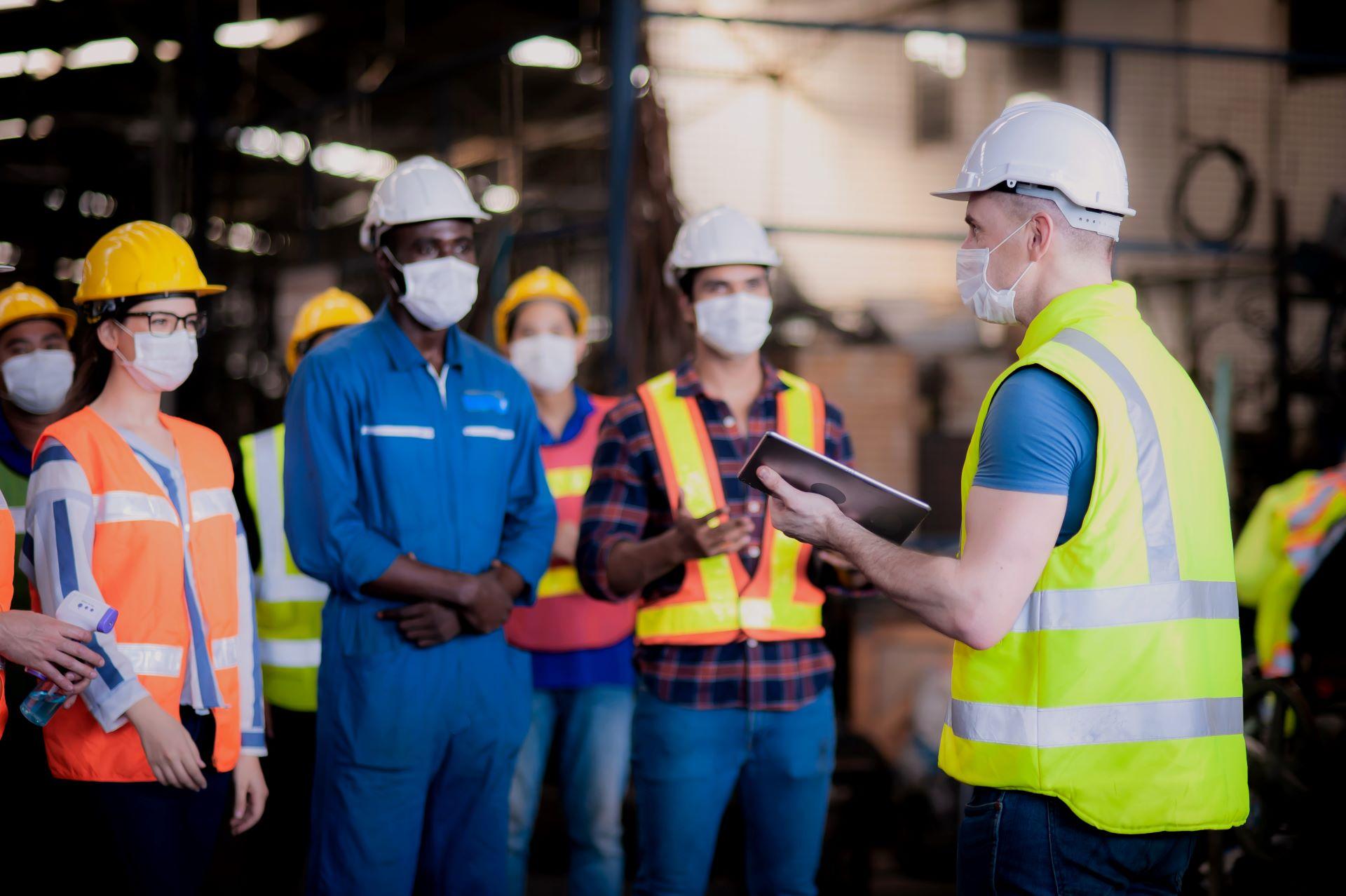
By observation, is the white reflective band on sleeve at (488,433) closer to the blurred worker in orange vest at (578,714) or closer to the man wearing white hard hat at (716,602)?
the man wearing white hard hat at (716,602)

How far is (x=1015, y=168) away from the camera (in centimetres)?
221

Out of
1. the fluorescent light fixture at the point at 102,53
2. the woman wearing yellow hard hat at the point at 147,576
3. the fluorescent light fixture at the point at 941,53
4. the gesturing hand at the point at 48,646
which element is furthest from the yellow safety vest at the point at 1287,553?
the fluorescent light fixture at the point at 102,53

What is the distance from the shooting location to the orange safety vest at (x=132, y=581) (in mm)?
2584

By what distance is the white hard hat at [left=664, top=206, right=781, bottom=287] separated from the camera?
354 cm

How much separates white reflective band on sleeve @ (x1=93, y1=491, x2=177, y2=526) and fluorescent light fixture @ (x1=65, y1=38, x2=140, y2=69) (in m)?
10.5

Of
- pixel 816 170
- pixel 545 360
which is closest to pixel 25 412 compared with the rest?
pixel 545 360

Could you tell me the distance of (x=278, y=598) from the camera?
3.76m

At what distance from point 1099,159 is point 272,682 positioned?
2908 millimetres

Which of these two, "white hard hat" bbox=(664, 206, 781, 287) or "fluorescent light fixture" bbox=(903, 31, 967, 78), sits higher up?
"fluorescent light fixture" bbox=(903, 31, 967, 78)

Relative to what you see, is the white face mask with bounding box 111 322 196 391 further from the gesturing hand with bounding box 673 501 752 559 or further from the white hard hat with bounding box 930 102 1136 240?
the white hard hat with bounding box 930 102 1136 240

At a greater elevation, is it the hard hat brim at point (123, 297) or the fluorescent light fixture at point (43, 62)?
the fluorescent light fixture at point (43, 62)

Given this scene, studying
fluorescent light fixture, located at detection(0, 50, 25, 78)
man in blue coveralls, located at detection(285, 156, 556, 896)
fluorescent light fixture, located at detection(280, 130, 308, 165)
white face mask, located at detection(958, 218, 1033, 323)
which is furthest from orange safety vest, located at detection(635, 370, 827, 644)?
fluorescent light fixture, located at detection(280, 130, 308, 165)

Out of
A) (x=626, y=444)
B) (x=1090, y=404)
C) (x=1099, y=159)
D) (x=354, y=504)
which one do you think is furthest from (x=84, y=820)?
(x=1099, y=159)

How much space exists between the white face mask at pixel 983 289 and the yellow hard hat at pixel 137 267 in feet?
5.57
